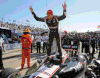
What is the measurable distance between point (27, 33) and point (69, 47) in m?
2.47

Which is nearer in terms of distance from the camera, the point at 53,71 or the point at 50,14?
the point at 53,71

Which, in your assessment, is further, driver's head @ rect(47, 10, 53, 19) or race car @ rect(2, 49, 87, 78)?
driver's head @ rect(47, 10, 53, 19)

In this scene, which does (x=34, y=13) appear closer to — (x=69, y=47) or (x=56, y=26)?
(x=56, y=26)

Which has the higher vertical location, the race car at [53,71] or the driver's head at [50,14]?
the driver's head at [50,14]

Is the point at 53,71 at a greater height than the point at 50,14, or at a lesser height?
lesser

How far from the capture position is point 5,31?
12.8m

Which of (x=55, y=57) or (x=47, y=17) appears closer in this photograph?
(x=55, y=57)

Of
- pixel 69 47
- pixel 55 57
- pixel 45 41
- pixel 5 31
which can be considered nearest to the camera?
pixel 55 57

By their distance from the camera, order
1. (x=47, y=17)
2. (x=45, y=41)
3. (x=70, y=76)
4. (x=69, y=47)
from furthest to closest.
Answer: (x=45, y=41), (x=69, y=47), (x=47, y=17), (x=70, y=76)

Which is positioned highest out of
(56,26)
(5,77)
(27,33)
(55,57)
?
(56,26)

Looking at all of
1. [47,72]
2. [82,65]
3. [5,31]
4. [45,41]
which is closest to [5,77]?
[47,72]

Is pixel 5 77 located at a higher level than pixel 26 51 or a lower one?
lower

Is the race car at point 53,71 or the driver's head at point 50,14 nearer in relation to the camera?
the race car at point 53,71

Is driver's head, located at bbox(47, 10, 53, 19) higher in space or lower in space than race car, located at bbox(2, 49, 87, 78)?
higher
